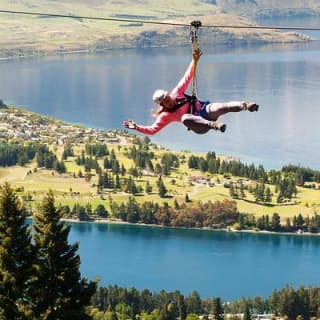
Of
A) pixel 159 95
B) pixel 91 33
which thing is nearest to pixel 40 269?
pixel 159 95

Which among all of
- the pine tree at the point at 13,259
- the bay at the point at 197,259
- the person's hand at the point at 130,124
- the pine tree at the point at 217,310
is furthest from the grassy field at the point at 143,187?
the person's hand at the point at 130,124

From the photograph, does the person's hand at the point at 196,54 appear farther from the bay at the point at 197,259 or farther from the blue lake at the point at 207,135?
the blue lake at the point at 207,135

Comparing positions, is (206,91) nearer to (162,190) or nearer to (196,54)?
(162,190)

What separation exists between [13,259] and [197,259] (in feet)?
114

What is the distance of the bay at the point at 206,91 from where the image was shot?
65.4m

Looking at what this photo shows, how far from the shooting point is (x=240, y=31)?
166m

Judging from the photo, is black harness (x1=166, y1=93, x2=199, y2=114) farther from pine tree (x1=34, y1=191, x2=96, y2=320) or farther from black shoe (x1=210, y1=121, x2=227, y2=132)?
pine tree (x1=34, y1=191, x2=96, y2=320)

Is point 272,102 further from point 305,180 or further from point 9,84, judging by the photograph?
point 9,84

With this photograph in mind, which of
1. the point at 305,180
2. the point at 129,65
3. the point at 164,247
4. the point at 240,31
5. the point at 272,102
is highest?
the point at 240,31

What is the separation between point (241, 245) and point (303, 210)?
234 inches

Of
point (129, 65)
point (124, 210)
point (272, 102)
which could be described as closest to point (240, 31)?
point (129, 65)

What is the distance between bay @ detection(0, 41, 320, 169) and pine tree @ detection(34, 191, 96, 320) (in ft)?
158

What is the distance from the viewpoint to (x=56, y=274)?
1012 cm

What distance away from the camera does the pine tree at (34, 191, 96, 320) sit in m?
9.98
